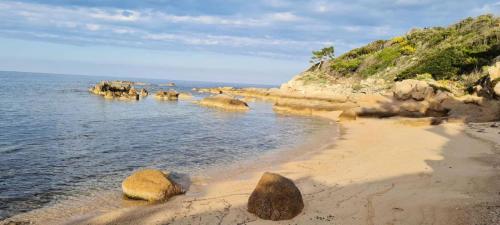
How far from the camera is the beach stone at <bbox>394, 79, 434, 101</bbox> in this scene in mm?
31672

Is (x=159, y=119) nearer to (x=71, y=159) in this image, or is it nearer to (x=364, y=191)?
(x=71, y=159)

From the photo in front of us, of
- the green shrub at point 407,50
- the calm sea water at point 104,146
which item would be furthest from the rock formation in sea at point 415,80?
the calm sea water at point 104,146

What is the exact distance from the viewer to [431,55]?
50938 millimetres

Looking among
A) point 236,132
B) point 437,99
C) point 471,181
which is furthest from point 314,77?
point 471,181

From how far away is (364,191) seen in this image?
10844mm

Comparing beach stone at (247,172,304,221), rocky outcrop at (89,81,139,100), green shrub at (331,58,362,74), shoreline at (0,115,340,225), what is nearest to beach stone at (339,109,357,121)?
shoreline at (0,115,340,225)

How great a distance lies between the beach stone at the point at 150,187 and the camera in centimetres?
1120

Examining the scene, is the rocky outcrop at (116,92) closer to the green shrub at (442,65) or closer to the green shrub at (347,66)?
the green shrub at (347,66)

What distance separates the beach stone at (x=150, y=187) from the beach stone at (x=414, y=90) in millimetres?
25758

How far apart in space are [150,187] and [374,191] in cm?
624

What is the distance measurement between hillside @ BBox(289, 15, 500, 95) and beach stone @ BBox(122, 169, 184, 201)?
30.5 meters

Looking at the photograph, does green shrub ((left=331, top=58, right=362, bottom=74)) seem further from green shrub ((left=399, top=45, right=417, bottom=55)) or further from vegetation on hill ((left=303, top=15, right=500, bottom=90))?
green shrub ((left=399, top=45, right=417, bottom=55))

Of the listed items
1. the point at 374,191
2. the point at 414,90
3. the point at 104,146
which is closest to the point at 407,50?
the point at 414,90

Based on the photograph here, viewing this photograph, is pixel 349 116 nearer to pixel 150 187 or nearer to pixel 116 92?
pixel 150 187
